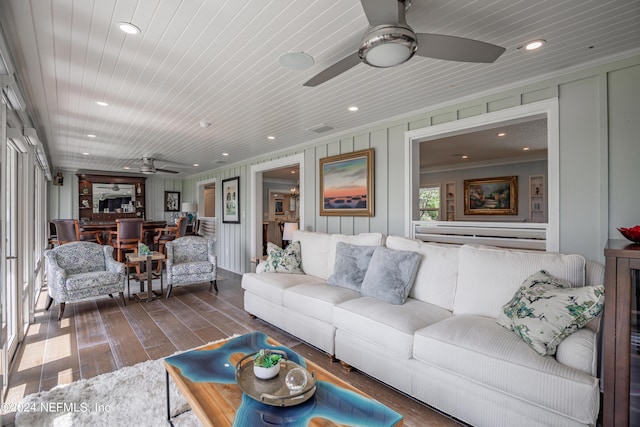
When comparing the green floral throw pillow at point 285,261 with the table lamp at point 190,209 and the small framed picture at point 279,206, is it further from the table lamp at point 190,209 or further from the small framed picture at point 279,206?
the small framed picture at point 279,206

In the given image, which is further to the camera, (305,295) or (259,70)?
(305,295)

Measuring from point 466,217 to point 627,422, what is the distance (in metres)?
6.60

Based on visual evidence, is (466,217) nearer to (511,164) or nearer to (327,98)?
(511,164)

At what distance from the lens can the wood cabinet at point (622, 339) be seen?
1.48 metres

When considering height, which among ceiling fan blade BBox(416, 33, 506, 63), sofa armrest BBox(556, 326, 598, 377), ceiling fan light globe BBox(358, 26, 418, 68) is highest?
ceiling fan blade BBox(416, 33, 506, 63)

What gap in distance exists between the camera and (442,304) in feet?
8.69

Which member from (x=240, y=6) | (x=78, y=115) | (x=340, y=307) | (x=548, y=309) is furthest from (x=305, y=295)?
(x=78, y=115)

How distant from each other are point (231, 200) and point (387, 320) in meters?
5.50

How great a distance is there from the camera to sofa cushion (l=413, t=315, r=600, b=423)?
1.54 metres

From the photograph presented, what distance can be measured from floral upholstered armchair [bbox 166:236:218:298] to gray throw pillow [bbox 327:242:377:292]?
103 inches

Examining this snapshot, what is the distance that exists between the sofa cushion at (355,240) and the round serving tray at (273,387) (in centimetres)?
183

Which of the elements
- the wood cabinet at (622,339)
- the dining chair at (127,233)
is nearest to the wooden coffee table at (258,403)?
the wood cabinet at (622,339)

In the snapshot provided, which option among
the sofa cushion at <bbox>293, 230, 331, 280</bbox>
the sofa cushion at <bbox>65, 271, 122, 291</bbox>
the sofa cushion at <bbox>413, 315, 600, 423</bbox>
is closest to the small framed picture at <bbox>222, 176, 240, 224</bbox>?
the sofa cushion at <bbox>65, 271, 122, 291</bbox>

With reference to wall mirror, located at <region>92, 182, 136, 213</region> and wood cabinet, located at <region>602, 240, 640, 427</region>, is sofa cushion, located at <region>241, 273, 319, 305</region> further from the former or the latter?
wall mirror, located at <region>92, 182, 136, 213</region>
